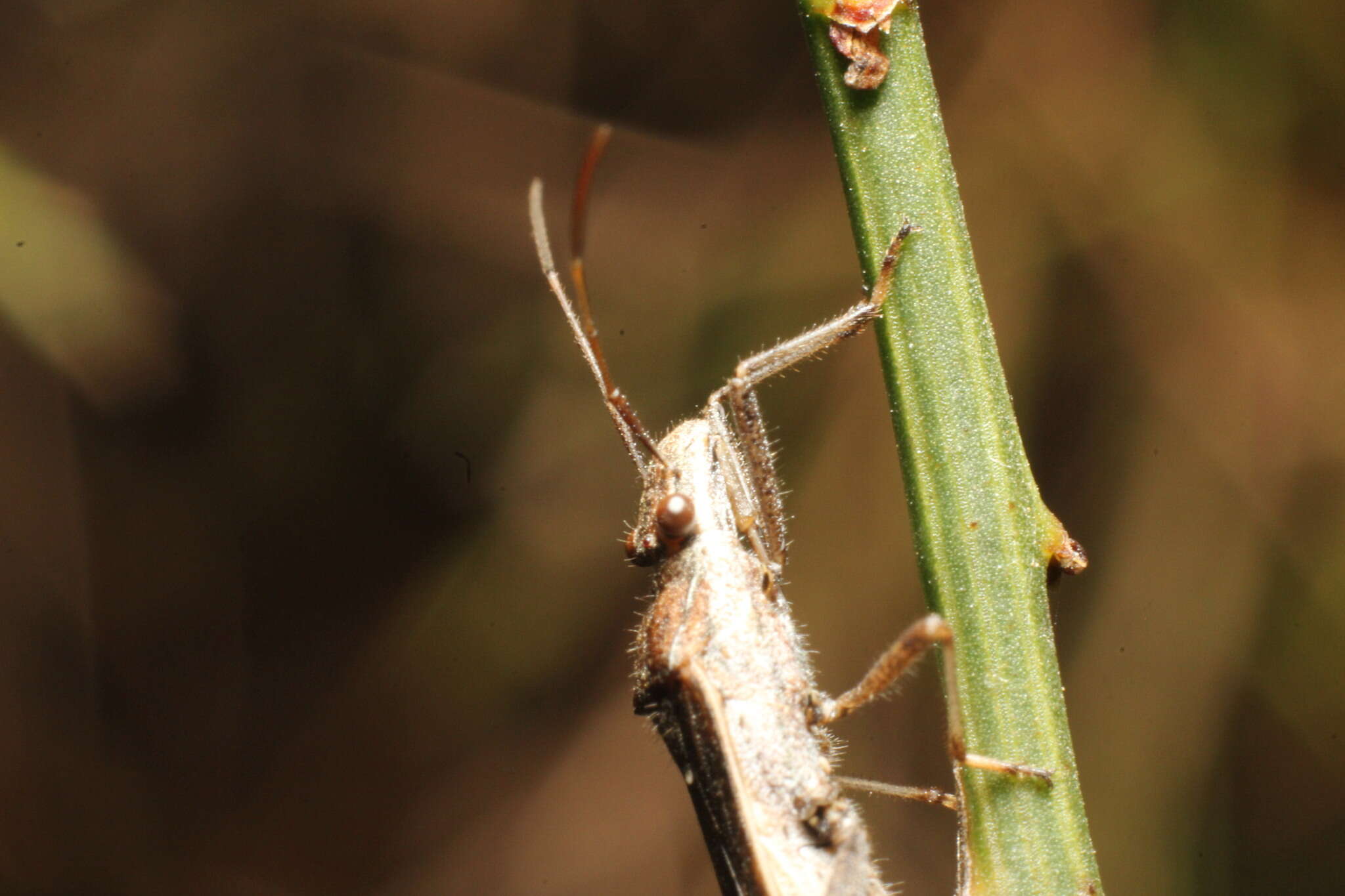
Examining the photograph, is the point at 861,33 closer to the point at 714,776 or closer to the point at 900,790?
the point at 714,776

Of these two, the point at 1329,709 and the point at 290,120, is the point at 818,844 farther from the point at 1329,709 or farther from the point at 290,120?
the point at 290,120

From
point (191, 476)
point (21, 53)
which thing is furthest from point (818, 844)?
point (21, 53)

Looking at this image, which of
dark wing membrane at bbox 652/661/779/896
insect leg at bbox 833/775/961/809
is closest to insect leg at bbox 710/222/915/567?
dark wing membrane at bbox 652/661/779/896

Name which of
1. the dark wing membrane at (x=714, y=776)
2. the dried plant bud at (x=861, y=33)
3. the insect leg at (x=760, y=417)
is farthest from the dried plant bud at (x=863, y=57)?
the dark wing membrane at (x=714, y=776)

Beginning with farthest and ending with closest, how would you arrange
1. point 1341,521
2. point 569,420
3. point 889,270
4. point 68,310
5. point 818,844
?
1. point 569,420
2. point 68,310
3. point 1341,521
4. point 818,844
5. point 889,270

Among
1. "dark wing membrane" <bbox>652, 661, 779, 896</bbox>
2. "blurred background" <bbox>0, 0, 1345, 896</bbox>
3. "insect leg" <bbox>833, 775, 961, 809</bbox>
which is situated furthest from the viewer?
"blurred background" <bbox>0, 0, 1345, 896</bbox>

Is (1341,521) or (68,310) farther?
(68,310)

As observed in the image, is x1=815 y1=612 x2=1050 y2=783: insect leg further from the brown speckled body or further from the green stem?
the brown speckled body
